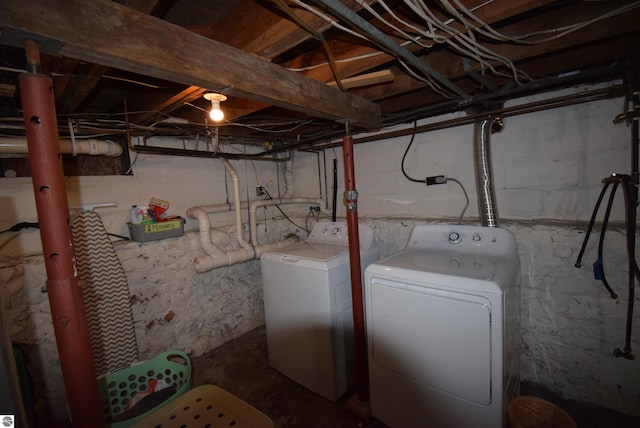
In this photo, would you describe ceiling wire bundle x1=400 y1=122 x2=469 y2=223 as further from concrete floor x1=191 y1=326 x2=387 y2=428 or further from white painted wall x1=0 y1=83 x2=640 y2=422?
concrete floor x1=191 y1=326 x2=387 y2=428

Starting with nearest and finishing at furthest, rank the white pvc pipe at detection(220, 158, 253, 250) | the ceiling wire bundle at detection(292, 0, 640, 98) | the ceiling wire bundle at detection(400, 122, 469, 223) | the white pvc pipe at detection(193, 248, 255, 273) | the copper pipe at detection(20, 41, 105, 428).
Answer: the copper pipe at detection(20, 41, 105, 428)
the ceiling wire bundle at detection(292, 0, 640, 98)
the ceiling wire bundle at detection(400, 122, 469, 223)
the white pvc pipe at detection(193, 248, 255, 273)
the white pvc pipe at detection(220, 158, 253, 250)

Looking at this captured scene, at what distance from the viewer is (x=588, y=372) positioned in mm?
1645

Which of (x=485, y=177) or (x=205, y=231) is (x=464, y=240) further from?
(x=205, y=231)

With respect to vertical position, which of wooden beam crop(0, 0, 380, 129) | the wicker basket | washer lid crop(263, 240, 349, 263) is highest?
wooden beam crop(0, 0, 380, 129)

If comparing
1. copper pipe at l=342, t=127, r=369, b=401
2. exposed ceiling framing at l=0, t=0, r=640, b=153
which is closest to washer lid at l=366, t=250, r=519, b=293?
copper pipe at l=342, t=127, r=369, b=401

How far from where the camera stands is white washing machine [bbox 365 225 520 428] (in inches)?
47.1

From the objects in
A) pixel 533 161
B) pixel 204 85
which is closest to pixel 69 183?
pixel 204 85

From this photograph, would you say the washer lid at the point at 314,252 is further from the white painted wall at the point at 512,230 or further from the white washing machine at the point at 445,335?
the white painted wall at the point at 512,230

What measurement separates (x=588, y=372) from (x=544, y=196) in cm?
111

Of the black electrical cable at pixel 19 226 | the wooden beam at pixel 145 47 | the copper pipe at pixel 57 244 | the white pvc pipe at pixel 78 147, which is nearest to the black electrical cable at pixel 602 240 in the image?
the wooden beam at pixel 145 47

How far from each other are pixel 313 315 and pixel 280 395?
68 cm

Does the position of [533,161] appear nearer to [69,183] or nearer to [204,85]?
[204,85]

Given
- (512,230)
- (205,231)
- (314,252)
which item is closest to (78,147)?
(205,231)

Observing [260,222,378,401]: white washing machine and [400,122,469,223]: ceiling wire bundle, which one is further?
[400,122,469,223]: ceiling wire bundle
